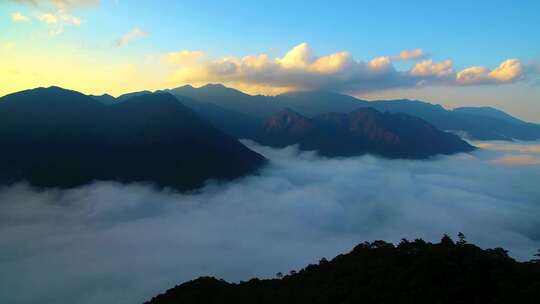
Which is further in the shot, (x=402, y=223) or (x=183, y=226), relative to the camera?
(x=402, y=223)

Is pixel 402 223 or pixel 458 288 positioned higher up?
pixel 458 288

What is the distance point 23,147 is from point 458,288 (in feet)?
674

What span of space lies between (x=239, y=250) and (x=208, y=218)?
44266 millimetres

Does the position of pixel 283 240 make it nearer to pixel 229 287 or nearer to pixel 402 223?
pixel 402 223

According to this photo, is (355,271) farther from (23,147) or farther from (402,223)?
(23,147)

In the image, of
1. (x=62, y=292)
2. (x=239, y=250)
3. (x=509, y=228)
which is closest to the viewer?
(x=62, y=292)

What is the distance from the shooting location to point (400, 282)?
41312 mm

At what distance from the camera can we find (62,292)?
105875 millimetres

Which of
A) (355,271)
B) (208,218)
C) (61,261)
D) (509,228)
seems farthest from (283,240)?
(355,271)

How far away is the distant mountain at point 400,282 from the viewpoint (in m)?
37.2

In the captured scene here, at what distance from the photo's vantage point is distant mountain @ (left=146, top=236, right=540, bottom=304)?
37.2m

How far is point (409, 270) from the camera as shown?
42281mm

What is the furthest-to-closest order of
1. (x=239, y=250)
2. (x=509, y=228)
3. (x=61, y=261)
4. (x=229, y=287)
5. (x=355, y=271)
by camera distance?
(x=509, y=228), (x=239, y=250), (x=61, y=261), (x=229, y=287), (x=355, y=271)

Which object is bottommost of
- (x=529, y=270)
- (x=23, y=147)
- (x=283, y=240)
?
(x=283, y=240)
